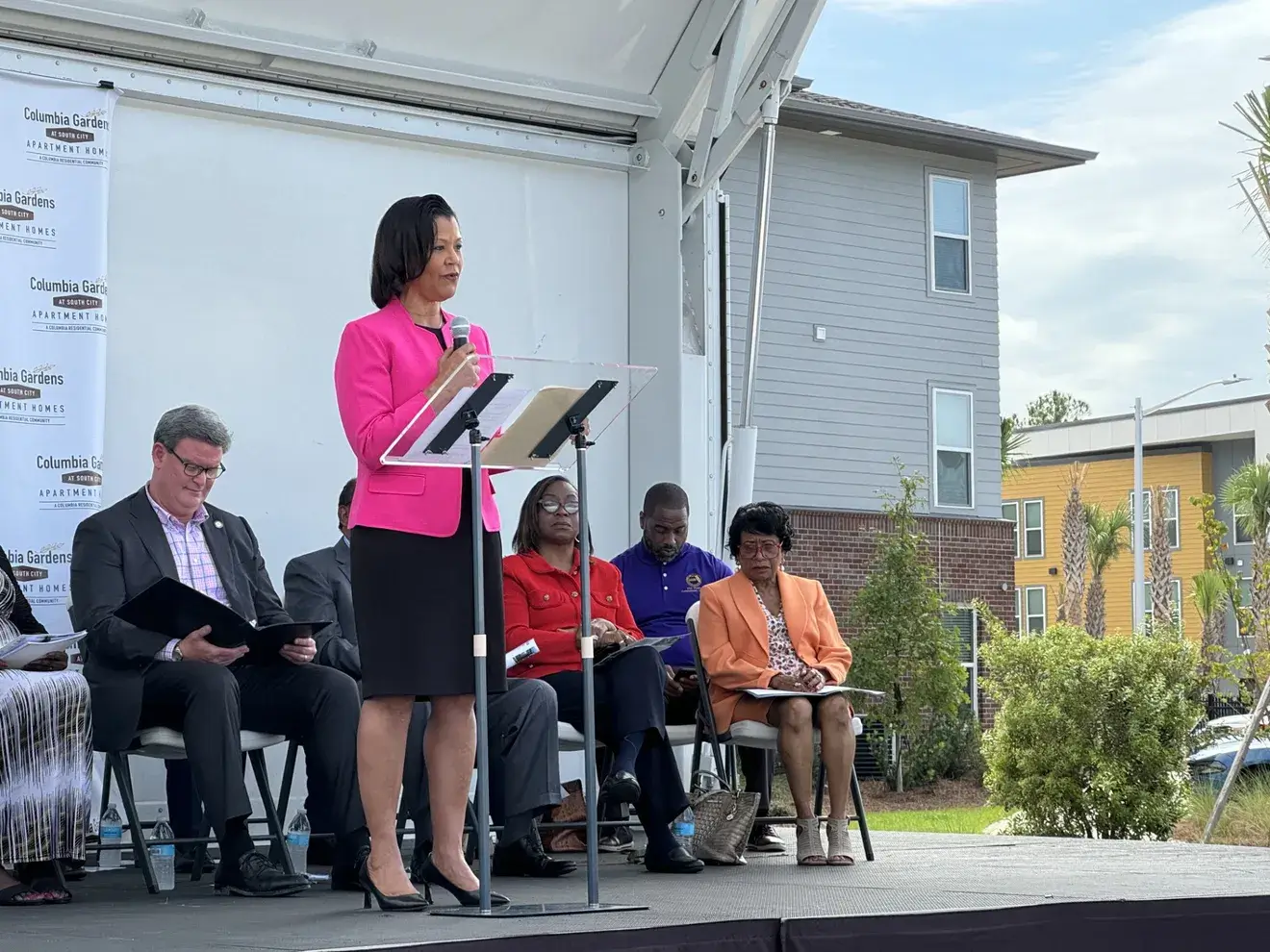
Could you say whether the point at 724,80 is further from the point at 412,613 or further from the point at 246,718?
the point at 412,613

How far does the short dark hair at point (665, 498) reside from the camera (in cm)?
617

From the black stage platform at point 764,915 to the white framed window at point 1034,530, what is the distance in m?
29.8

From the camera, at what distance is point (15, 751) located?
441cm

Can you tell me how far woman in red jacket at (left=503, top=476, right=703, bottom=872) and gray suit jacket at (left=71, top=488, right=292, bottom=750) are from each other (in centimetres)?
83

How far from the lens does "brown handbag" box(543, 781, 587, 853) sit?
596cm

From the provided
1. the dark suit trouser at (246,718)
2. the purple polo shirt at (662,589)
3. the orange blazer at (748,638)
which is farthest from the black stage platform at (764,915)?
the purple polo shirt at (662,589)

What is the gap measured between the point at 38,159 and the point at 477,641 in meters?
2.89

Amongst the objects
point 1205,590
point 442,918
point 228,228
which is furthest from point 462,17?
point 1205,590

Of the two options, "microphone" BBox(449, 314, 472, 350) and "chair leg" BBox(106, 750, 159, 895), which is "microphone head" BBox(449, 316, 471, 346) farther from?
"chair leg" BBox(106, 750, 159, 895)

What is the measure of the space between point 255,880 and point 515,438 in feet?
5.25

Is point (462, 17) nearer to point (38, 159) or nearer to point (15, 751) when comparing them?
point (38, 159)

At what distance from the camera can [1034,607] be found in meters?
33.5

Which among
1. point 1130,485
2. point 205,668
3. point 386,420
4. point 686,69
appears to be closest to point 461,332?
point 386,420

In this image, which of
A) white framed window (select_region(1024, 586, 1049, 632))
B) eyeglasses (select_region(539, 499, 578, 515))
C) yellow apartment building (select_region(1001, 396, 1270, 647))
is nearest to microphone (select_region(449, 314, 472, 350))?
eyeglasses (select_region(539, 499, 578, 515))
